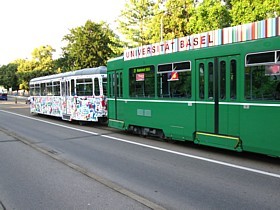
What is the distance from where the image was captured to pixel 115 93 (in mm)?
14508

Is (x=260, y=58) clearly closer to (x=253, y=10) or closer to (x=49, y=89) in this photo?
(x=253, y=10)

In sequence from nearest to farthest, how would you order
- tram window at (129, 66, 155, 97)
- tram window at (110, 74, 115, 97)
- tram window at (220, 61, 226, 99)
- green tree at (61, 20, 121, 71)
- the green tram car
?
the green tram car, tram window at (220, 61, 226, 99), tram window at (129, 66, 155, 97), tram window at (110, 74, 115, 97), green tree at (61, 20, 121, 71)

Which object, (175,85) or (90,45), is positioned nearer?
(175,85)

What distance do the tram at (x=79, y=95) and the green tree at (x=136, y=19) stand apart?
13450mm

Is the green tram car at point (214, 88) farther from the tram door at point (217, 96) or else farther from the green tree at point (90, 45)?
the green tree at point (90, 45)

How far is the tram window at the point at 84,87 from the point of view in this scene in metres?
18.7

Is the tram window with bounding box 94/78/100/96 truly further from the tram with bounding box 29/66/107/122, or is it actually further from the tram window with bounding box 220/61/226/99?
the tram window with bounding box 220/61/226/99

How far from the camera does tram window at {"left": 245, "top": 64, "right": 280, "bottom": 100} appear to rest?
7.88 meters

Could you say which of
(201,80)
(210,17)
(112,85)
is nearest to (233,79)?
(201,80)

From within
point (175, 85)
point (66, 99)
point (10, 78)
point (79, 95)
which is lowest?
point (66, 99)

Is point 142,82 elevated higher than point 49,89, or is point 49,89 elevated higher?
point 142,82

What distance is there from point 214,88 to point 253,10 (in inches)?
635

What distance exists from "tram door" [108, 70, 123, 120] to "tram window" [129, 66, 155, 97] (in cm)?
89

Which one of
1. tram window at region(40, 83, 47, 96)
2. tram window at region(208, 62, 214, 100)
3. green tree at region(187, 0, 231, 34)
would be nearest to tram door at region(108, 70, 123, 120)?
tram window at region(208, 62, 214, 100)
